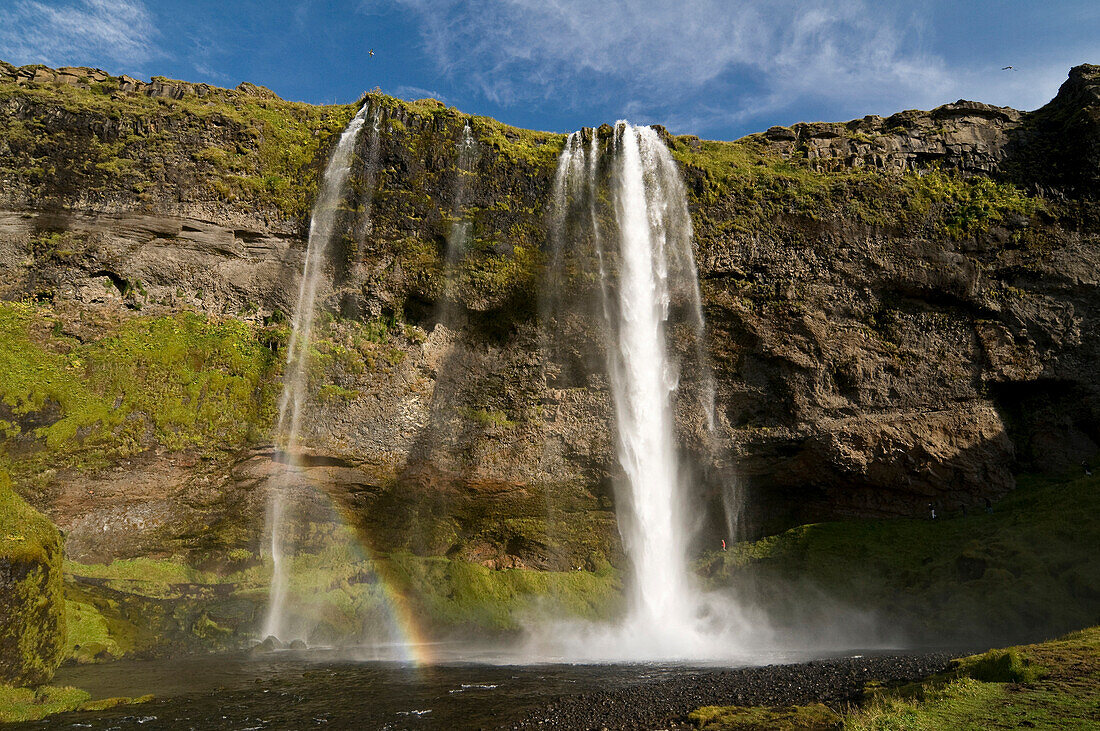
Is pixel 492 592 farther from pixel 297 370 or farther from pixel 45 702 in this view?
pixel 45 702

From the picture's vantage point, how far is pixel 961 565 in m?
21.3

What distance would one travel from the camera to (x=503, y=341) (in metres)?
26.1

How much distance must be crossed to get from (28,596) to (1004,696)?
64.4ft

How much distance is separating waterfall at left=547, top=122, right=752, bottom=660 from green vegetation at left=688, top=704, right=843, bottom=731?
1456cm

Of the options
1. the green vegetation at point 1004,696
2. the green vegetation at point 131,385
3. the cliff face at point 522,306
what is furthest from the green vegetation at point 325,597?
the green vegetation at point 1004,696

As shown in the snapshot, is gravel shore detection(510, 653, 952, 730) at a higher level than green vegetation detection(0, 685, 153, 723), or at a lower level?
higher

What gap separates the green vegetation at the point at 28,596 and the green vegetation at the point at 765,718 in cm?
1444

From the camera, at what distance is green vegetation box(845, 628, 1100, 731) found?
7.59 m

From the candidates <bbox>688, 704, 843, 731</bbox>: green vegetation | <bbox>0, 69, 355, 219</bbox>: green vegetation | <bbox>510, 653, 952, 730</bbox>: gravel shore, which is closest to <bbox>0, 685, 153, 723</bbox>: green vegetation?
<bbox>510, 653, 952, 730</bbox>: gravel shore

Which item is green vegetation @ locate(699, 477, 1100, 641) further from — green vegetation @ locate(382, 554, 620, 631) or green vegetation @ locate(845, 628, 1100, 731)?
green vegetation @ locate(845, 628, 1100, 731)

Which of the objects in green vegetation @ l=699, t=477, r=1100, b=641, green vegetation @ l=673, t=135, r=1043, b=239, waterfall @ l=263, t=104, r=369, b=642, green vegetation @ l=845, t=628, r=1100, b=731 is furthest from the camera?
green vegetation @ l=673, t=135, r=1043, b=239

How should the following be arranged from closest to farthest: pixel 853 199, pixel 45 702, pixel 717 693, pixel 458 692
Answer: pixel 717 693 < pixel 45 702 < pixel 458 692 < pixel 853 199

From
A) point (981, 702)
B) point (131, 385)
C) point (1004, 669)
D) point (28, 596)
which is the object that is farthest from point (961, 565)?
point (131, 385)

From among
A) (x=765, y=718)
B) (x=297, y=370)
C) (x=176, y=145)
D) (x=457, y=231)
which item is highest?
(x=176, y=145)
